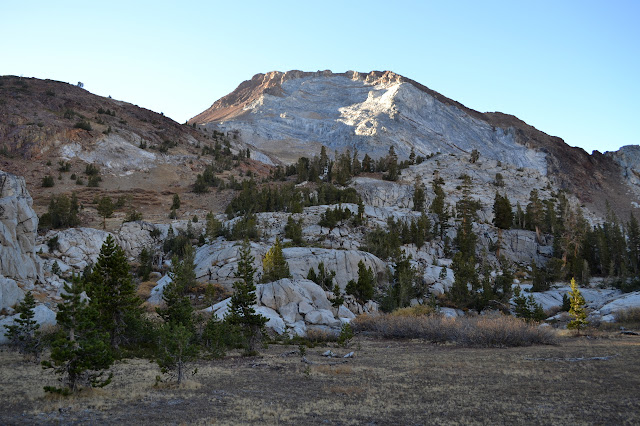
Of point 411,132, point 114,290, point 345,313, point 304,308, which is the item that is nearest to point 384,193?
point 345,313

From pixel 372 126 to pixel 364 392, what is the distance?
140 m

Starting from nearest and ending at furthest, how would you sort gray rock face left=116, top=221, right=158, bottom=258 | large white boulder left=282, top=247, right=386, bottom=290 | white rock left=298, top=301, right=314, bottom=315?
white rock left=298, top=301, right=314, bottom=315, large white boulder left=282, top=247, right=386, bottom=290, gray rock face left=116, top=221, right=158, bottom=258

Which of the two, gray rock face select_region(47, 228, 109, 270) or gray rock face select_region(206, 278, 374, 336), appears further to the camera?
gray rock face select_region(47, 228, 109, 270)

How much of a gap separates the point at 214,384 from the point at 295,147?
132402 millimetres

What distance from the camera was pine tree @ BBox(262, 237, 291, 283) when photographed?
1678 inches

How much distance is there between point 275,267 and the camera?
43219mm

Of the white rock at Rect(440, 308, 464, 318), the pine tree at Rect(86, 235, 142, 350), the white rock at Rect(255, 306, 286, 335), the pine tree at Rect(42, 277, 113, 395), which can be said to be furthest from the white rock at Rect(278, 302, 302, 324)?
the pine tree at Rect(42, 277, 113, 395)

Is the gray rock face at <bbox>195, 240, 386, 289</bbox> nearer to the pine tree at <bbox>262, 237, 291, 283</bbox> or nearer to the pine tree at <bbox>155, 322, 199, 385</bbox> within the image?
the pine tree at <bbox>262, 237, 291, 283</bbox>

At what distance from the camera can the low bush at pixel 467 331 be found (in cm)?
2702

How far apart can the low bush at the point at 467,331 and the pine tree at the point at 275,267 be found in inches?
445

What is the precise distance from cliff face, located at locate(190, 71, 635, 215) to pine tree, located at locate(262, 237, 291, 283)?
91091 mm

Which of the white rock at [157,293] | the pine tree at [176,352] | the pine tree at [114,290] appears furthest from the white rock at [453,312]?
the pine tree at [176,352]

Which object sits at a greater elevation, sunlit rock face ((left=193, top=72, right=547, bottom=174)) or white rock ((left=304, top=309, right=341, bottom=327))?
sunlit rock face ((left=193, top=72, right=547, bottom=174))

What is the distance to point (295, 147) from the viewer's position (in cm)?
14562
